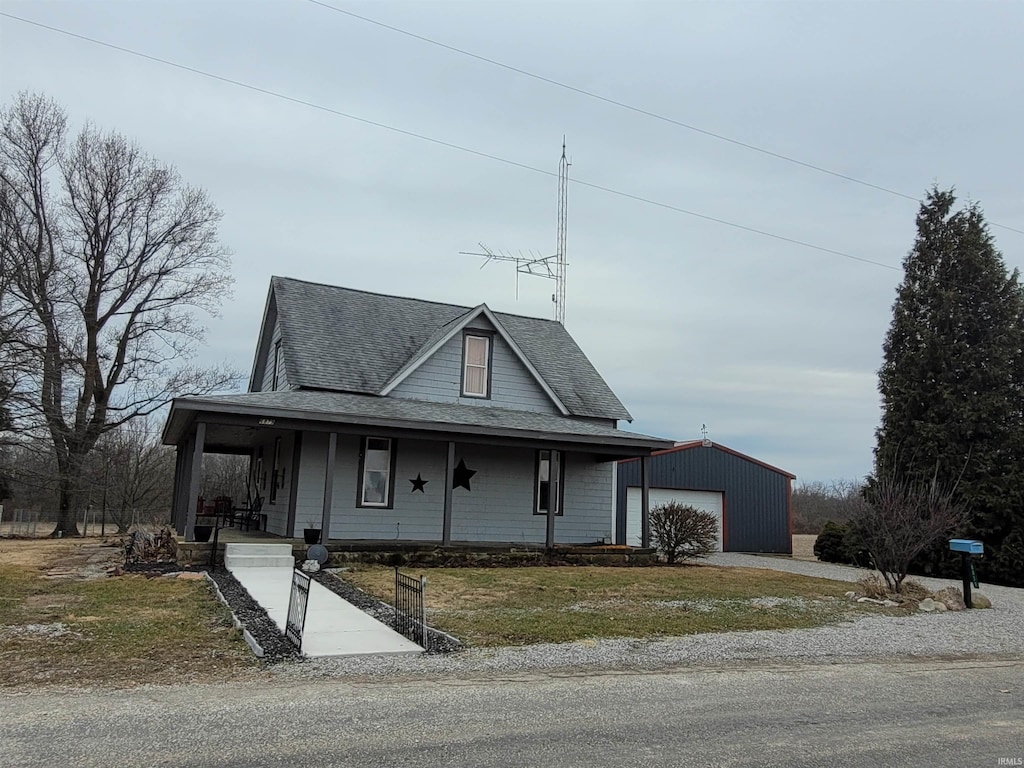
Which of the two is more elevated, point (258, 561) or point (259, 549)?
point (259, 549)

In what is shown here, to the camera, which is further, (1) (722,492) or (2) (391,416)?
(1) (722,492)

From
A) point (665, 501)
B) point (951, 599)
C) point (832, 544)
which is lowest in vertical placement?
point (951, 599)

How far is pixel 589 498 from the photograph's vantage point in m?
19.2

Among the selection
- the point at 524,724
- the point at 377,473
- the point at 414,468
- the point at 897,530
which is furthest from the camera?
the point at 414,468

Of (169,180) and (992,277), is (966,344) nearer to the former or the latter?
(992,277)

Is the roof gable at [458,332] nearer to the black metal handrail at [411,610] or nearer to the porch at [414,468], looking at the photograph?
the porch at [414,468]

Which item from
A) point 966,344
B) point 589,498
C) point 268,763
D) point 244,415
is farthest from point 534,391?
point 268,763

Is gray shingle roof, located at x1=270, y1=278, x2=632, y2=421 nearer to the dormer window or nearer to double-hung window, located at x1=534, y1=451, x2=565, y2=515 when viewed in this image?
the dormer window

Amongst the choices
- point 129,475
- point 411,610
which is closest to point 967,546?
point 411,610

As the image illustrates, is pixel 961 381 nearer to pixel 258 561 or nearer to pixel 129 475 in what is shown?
pixel 258 561

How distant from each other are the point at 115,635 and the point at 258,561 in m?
6.02

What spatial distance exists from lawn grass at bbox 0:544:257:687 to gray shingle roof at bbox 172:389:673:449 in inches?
151

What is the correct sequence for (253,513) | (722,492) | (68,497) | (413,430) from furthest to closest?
(68,497) < (722,492) < (253,513) < (413,430)

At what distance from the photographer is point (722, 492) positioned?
2605 cm
